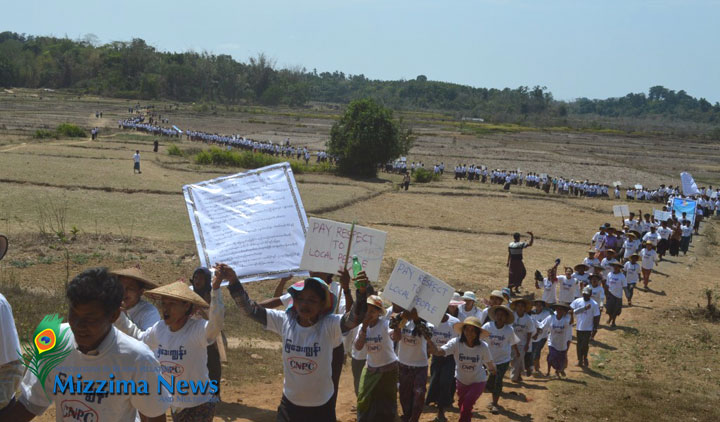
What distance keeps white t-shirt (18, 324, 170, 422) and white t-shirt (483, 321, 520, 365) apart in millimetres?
5605

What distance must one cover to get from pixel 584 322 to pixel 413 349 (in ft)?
18.0

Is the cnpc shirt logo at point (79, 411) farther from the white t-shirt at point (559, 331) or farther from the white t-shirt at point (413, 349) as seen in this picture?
the white t-shirt at point (559, 331)

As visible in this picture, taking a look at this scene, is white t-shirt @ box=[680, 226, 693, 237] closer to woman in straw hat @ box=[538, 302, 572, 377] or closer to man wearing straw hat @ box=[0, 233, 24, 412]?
woman in straw hat @ box=[538, 302, 572, 377]

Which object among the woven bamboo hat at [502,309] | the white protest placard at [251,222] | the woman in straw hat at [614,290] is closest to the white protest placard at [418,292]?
the white protest placard at [251,222]

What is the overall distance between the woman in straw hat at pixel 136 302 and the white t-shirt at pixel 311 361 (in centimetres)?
133

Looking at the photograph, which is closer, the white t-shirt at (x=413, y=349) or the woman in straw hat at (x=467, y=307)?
the white t-shirt at (x=413, y=349)

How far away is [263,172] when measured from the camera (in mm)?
8070

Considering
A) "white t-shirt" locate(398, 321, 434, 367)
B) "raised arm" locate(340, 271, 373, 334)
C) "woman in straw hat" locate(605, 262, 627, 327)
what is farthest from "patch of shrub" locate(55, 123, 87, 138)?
"raised arm" locate(340, 271, 373, 334)

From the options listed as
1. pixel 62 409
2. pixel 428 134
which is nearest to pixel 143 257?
pixel 62 409

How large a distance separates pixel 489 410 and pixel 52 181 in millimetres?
23439

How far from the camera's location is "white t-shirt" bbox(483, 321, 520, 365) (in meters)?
8.48

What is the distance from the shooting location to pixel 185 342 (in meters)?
4.96

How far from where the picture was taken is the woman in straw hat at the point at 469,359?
7.39m

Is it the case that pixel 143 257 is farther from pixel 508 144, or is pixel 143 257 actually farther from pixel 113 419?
pixel 508 144
